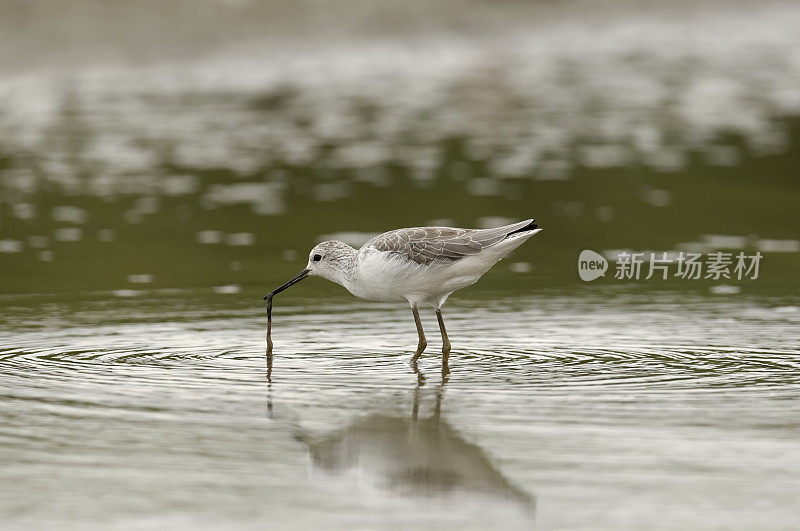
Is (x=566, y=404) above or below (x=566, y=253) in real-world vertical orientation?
below

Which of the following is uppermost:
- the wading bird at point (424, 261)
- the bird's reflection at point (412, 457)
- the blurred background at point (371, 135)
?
the blurred background at point (371, 135)

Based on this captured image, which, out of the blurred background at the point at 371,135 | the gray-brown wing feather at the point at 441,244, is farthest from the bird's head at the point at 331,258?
the blurred background at the point at 371,135

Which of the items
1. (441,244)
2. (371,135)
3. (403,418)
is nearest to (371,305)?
(441,244)

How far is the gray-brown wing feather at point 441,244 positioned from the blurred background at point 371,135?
3.47 metres

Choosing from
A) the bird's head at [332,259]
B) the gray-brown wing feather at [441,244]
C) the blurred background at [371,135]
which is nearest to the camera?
the gray-brown wing feather at [441,244]

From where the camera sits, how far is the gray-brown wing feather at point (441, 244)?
38.4 feet

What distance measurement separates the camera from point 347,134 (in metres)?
28.9

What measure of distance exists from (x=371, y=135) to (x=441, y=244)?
17.1 m

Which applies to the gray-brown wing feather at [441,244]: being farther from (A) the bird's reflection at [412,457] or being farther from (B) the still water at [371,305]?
(A) the bird's reflection at [412,457]

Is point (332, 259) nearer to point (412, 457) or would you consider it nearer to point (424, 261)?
point (424, 261)

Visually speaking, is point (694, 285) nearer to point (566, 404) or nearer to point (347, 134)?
point (566, 404)

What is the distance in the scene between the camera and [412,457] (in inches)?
340

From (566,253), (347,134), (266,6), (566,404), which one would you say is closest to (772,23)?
(266,6)

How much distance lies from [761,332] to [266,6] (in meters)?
30.9
